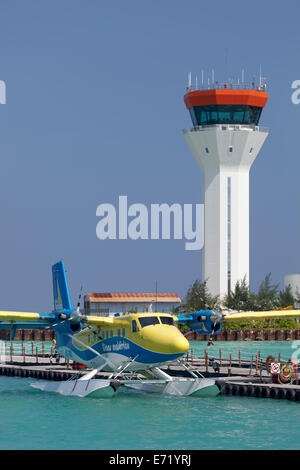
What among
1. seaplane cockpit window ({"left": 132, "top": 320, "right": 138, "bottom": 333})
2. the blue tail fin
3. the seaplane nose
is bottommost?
the seaplane nose

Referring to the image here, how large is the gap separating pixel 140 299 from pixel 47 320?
7885 centimetres

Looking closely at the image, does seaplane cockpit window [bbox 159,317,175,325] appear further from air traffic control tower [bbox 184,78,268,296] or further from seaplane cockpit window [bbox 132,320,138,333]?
air traffic control tower [bbox 184,78,268,296]

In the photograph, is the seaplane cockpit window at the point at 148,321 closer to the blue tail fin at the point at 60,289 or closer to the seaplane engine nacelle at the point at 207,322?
the seaplane engine nacelle at the point at 207,322

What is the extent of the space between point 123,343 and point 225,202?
256 ft

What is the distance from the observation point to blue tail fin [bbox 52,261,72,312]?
49156 millimetres

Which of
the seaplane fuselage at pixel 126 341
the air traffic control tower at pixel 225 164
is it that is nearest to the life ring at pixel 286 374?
the seaplane fuselage at pixel 126 341

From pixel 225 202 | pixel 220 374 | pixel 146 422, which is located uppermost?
pixel 225 202

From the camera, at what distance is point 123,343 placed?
149 ft

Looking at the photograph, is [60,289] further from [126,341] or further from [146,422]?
[146,422]

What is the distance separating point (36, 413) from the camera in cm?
4269

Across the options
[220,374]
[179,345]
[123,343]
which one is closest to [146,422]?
[179,345]

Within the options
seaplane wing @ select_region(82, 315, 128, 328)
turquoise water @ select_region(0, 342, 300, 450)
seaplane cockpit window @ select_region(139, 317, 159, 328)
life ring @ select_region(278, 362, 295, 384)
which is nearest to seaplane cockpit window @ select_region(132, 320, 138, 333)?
seaplane cockpit window @ select_region(139, 317, 159, 328)
